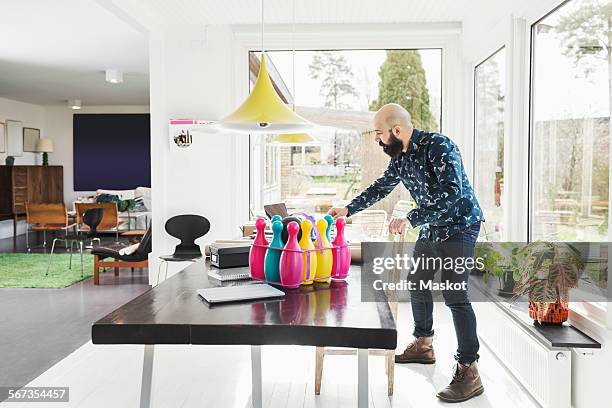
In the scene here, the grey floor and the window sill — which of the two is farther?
the grey floor

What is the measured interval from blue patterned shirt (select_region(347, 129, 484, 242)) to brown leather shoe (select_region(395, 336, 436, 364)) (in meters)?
0.81

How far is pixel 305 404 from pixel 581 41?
246 centimetres

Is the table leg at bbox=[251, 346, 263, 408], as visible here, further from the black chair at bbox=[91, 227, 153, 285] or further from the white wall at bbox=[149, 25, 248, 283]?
the black chair at bbox=[91, 227, 153, 285]

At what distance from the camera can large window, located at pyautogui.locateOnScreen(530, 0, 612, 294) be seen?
295cm

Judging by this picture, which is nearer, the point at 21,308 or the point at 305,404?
the point at 305,404

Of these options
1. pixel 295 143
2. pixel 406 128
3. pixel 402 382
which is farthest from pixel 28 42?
pixel 402 382

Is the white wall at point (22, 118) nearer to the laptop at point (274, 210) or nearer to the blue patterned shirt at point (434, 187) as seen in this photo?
the laptop at point (274, 210)

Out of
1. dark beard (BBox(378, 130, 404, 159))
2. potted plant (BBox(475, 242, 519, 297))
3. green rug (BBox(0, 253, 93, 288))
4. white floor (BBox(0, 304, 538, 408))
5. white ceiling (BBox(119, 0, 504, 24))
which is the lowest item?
white floor (BBox(0, 304, 538, 408))

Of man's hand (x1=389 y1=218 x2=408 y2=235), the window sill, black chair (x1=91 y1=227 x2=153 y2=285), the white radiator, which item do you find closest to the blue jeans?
the white radiator

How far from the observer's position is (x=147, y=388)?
252cm

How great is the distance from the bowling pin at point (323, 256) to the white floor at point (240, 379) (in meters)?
1.07

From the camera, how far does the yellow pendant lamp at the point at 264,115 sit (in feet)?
9.83

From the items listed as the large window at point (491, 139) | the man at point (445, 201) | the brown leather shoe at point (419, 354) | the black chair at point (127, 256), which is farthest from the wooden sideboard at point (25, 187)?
the man at point (445, 201)

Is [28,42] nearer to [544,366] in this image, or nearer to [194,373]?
[194,373]
